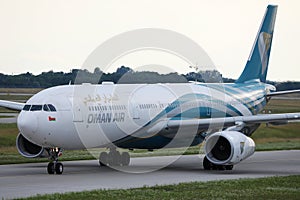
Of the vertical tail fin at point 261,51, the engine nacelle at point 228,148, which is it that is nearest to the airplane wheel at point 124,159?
the engine nacelle at point 228,148

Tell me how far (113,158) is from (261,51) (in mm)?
12273

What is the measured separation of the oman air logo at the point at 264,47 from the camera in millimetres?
38500

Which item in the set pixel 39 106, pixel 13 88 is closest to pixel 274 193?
pixel 39 106

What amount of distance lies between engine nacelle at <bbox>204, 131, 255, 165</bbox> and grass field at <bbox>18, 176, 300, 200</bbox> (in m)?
4.50

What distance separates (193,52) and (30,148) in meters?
7.74

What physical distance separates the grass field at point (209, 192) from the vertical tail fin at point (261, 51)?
16098 millimetres

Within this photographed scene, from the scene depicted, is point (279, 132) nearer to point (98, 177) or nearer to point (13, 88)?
point (98, 177)

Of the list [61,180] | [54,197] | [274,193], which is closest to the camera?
[54,197]

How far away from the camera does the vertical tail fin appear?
3825 cm

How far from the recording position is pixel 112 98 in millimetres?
27641

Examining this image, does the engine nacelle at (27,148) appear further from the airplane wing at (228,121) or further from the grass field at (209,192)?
the grass field at (209,192)

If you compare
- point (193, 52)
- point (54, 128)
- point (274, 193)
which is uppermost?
point (193, 52)

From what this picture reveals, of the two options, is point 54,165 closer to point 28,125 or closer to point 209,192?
point 28,125

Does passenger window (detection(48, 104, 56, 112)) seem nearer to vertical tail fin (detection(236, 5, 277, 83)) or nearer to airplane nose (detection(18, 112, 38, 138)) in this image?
airplane nose (detection(18, 112, 38, 138))
